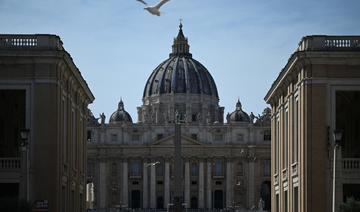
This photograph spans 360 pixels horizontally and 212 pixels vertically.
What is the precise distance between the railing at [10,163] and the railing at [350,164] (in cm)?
1661

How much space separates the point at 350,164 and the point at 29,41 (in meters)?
17.7

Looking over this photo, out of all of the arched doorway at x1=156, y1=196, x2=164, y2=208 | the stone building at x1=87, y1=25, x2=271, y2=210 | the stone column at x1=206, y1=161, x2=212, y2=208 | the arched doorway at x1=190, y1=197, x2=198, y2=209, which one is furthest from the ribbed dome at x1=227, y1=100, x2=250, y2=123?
the arched doorway at x1=156, y1=196, x2=164, y2=208

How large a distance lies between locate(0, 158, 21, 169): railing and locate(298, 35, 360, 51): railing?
15912 mm

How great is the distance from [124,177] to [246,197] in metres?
21.7

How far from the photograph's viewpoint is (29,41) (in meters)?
52.1

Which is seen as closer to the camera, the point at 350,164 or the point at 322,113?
the point at 322,113

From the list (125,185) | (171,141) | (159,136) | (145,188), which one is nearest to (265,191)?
(171,141)

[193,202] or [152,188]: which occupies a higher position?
[152,188]

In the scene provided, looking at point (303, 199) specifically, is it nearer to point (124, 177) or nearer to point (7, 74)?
point (7, 74)

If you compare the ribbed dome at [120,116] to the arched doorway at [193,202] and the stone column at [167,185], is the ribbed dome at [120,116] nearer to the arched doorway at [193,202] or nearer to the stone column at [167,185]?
the stone column at [167,185]

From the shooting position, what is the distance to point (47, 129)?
51.2 m

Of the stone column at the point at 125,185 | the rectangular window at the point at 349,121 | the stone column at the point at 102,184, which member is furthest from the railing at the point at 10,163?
the stone column at the point at 125,185

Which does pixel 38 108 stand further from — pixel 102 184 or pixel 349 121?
pixel 102 184

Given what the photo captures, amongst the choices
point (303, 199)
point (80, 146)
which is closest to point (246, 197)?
→ point (80, 146)
